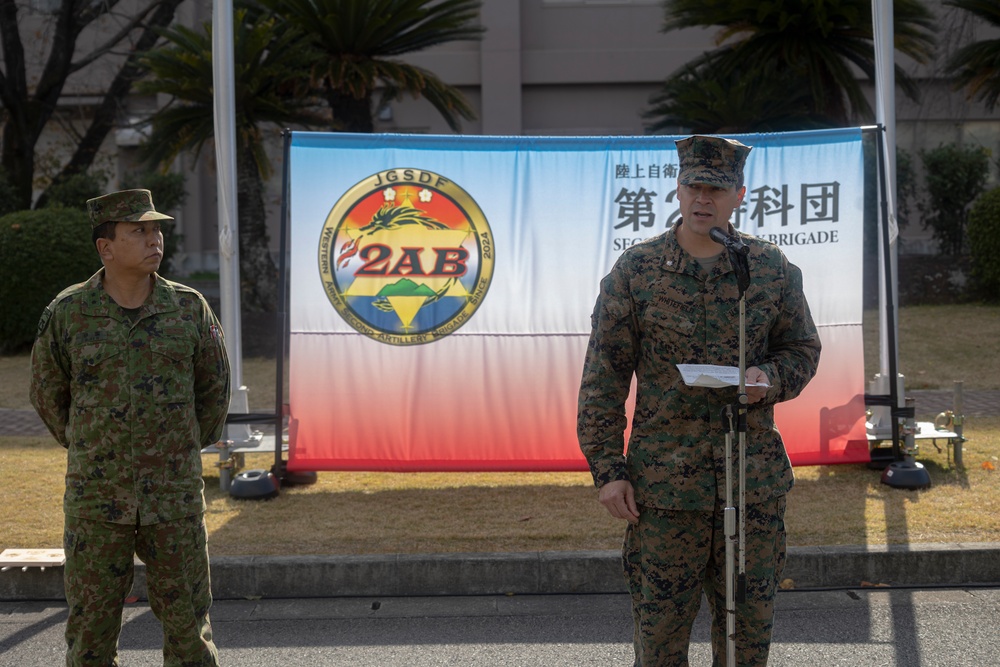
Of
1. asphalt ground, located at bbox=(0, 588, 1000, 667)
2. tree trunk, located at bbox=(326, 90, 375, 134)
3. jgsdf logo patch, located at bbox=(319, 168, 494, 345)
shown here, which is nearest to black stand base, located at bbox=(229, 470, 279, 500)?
jgsdf logo patch, located at bbox=(319, 168, 494, 345)

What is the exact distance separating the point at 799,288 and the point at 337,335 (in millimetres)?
4214

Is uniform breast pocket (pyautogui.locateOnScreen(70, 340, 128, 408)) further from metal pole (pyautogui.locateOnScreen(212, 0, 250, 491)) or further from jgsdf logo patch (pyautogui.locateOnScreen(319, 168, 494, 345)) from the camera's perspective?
metal pole (pyautogui.locateOnScreen(212, 0, 250, 491))

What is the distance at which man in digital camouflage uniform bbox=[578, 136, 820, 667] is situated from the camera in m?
3.38

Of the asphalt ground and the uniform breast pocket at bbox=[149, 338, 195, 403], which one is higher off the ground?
the uniform breast pocket at bbox=[149, 338, 195, 403]

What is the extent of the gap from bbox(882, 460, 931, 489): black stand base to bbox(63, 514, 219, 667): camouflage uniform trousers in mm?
4792

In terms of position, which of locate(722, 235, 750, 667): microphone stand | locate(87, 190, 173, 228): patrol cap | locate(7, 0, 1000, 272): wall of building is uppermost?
locate(7, 0, 1000, 272): wall of building

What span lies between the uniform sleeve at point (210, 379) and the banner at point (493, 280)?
2972 millimetres

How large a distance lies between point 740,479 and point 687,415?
29 cm

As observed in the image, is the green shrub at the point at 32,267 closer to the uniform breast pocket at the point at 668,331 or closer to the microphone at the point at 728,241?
the uniform breast pocket at the point at 668,331

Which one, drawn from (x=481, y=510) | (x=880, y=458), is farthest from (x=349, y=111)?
(x=880, y=458)

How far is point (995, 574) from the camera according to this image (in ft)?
19.2

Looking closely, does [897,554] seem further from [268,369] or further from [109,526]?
[268,369]

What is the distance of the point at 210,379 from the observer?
13.7 ft

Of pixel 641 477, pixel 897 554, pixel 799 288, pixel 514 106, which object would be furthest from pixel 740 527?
pixel 514 106
